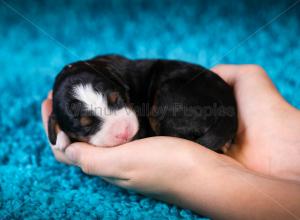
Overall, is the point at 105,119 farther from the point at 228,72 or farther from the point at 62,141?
the point at 228,72

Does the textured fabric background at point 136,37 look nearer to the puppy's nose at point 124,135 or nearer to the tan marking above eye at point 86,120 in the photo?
the tan marking above eye at point 86,120

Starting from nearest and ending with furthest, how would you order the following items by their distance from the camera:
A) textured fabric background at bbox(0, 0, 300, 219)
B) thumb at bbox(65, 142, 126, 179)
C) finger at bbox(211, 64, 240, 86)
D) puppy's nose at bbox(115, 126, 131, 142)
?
thumb at bbox(65, 142, 126, 179) → puppy's nose at bbox(115, 126, 131, 142) → finger at bbox(211, 64, 240, 86) → textured fabric background at bbox(0, 0, 300, 219)

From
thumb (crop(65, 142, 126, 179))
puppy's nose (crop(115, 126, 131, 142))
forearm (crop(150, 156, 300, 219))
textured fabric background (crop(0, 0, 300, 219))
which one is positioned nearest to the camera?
forearm (crop(150, 156, 300, 219))

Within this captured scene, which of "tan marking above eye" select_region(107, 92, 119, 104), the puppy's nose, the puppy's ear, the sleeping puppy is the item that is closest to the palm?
the sleeping puppy

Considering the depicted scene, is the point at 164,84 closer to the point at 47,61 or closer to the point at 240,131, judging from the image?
the point at 240,131

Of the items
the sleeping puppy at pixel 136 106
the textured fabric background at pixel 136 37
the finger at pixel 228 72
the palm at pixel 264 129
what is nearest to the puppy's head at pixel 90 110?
the sleeping puppy at pixel 136 106

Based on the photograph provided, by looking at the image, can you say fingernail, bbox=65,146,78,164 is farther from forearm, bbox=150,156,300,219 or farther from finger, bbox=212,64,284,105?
finger, bbox=212,64,284,105

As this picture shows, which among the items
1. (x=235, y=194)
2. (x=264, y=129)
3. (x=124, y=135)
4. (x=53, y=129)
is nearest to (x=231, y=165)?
(x=235, y=194)

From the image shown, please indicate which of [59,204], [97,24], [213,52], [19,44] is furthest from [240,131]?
[19,44]

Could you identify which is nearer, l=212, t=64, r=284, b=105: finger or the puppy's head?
the puppy's head
